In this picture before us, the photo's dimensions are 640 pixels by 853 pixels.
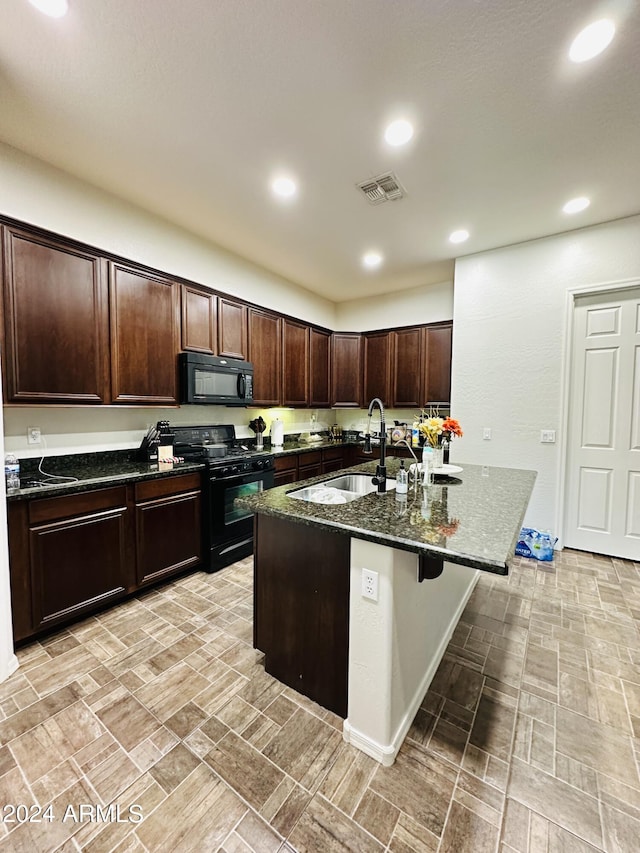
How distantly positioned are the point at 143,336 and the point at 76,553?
1.64 m

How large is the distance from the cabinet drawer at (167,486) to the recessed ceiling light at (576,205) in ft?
12.2

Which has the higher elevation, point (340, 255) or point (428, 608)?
point (340, 255)

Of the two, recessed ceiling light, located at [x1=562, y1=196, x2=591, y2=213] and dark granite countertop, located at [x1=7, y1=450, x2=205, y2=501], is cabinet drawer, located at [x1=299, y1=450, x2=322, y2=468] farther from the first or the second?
recessed ceiling light, located at [x1=562, y1=196, x2=591, y2=213]

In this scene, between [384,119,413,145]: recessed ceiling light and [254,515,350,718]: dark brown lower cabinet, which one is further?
[384,119,413,145]: recessed ceiling light

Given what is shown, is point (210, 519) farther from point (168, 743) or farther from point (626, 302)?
point (626, 302)

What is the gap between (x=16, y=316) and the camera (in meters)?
2.11

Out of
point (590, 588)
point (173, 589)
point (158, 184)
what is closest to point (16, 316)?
point (158, 184)

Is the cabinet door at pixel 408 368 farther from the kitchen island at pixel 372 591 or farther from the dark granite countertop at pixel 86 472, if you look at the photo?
the dark granite countertop at pixel 86 472

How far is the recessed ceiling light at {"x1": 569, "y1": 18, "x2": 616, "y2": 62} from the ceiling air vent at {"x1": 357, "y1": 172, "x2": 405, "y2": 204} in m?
1.06

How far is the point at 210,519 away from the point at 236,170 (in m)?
2.60

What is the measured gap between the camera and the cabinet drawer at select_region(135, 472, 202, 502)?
2.49m

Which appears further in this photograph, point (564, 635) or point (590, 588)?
point (590, 588)

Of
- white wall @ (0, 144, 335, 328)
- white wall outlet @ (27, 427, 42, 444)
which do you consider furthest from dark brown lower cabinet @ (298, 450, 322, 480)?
white wall outlet @ (27, 427, 42, 444)

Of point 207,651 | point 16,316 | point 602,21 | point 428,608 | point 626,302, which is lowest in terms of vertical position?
point 207,651
